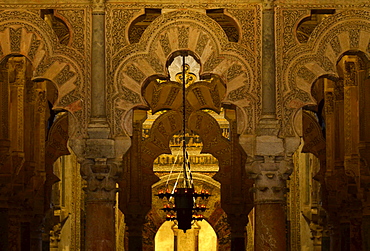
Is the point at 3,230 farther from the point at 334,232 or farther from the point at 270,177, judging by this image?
the point at 334,232

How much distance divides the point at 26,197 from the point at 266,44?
15.9 ft

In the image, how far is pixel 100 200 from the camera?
11.1 meters

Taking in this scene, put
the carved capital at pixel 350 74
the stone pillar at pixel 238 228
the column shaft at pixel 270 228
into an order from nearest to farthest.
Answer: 1. the column shaft at pixel 270 228
2. the carved capital at pixel 350 74
3. the stone pillar at pixel 238 228

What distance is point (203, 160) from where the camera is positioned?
22906mm

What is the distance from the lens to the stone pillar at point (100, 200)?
36.4 ft

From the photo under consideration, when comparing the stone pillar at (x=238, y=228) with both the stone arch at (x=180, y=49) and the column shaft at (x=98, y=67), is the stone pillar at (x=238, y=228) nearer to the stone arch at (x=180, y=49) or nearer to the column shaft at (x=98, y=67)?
the stone arch at (x=180, y=49)

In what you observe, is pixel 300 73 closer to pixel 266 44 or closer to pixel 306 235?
pixel 266 44

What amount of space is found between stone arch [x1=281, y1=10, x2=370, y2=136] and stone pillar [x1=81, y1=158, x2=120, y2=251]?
5.92ft

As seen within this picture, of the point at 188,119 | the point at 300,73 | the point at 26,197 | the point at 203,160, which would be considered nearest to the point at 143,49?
the point at 300,73

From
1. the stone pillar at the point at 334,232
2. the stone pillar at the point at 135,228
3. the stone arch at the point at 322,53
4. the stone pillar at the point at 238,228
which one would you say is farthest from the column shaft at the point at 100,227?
the stone pillar at the point at 238,228

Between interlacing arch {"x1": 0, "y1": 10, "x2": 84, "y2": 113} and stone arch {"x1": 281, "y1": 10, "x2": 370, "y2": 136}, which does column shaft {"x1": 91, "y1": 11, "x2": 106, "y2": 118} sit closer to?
interlacing arch {"x1": 0, "y1": 10, "x2": 84, "y2": 113}

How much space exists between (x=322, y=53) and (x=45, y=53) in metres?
2.74

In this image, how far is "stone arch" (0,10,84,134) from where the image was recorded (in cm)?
1127

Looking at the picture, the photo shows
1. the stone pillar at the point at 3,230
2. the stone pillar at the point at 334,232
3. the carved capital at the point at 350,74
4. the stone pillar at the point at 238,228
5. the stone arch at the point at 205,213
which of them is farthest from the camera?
the stone arch at the point at 205,213
